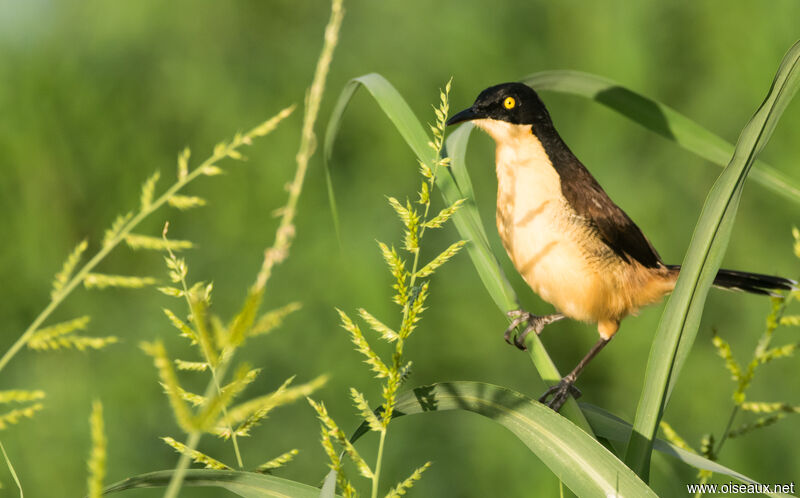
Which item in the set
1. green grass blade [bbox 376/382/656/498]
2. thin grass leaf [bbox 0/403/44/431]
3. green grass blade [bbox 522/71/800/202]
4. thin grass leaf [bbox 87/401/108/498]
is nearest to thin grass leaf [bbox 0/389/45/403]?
thin grass leaf [bbox 0/403/44/431]

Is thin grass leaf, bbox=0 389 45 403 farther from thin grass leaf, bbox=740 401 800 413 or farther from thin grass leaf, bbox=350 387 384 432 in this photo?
thin grass leaf, bbox=740 401 800 413

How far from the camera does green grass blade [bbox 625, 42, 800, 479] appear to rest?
1359mm

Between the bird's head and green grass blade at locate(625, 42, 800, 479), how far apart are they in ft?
3.35

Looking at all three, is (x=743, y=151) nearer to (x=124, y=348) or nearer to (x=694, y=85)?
(x=124, y=348)

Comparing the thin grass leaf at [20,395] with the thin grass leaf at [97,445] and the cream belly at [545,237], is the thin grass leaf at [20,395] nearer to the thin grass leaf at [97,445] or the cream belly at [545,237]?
the thin grass leaf at [97,445]

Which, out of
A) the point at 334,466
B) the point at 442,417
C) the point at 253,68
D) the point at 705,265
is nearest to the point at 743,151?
the point at 705,265

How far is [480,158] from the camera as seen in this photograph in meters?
6.34

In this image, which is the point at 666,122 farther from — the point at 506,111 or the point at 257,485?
the point at 257,485

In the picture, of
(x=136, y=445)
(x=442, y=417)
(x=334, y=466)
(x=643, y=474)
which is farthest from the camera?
(x=442, y=417)

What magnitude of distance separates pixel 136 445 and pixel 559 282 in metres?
3.92

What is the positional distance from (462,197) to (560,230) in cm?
64

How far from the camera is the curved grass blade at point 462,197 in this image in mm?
1653

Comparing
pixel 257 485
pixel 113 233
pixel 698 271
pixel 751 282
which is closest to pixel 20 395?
pixel 113 233

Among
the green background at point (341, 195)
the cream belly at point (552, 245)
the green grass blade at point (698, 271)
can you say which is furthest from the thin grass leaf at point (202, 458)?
the green background at point (341, 195)
